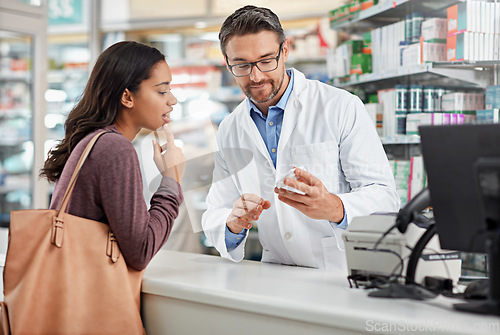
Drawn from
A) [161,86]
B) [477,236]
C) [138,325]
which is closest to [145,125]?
[161,86]

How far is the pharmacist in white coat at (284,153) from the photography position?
84.4 inches

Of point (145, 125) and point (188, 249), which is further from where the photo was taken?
point (188, 249)

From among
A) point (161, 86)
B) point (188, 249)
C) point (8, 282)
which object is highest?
point (161, 86)

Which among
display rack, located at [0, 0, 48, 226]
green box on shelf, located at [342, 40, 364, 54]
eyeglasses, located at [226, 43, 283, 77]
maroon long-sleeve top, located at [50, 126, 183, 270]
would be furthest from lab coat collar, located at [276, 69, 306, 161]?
display rack, located at [0, 0, 48, 226]

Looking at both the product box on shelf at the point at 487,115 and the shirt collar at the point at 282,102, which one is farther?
the product box on shelf at the point at 487,115

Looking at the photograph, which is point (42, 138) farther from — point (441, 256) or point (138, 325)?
point (441, 256)

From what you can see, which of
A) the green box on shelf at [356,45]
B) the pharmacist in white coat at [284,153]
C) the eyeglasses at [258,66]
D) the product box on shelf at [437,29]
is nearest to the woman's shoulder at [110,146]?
the pharmacist in white coat at [284,153]

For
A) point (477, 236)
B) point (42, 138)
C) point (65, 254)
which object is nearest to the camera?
point (477, 236)

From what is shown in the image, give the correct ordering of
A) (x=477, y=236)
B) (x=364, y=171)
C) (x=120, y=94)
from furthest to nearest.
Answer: (x=364, y=171), (x=120, y=94), (x=477, y=236)

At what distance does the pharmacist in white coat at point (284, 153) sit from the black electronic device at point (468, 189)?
0.67m

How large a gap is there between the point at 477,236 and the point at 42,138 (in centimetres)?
474

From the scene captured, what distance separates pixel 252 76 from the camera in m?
2.21

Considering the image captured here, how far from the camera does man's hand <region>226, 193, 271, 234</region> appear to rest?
6.19ft

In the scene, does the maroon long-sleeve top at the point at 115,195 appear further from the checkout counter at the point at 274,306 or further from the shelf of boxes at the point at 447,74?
the shelf of boxes at the point at 447,74
